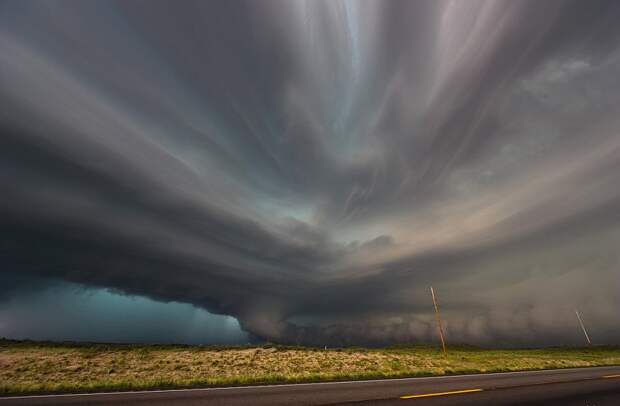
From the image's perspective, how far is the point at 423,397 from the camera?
12.0 m

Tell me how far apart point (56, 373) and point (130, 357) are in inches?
404

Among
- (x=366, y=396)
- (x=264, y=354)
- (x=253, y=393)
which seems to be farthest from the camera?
(x=264, y=354)

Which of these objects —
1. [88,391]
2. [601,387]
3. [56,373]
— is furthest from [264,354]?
[601,387]

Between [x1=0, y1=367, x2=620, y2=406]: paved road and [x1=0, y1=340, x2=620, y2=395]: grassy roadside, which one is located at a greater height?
[x1=0, y1=340, x2=620, y2=395]: grassy roadside

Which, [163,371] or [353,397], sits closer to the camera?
[353,397]

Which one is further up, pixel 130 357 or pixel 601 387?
pixel 130 357

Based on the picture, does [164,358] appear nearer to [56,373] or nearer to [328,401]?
[56,373]

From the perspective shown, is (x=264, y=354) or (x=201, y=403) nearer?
(x=201, y=403)

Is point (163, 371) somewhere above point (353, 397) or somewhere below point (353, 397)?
above

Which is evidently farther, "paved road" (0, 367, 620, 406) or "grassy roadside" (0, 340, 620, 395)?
"grassy roadside" (0, 340, 620, 395)

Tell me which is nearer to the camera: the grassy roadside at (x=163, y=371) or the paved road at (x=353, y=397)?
the paved road at (x=353, y=397)

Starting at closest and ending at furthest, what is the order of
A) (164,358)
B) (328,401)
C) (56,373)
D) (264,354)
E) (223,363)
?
(328,401) → (56,373) → (223,363) → (164,358) → (264,354)

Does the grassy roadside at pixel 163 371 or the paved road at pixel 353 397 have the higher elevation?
the grassy roadside at pixel 163 371

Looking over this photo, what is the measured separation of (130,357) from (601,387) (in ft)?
129
